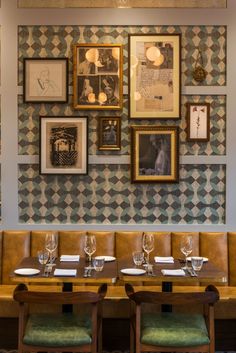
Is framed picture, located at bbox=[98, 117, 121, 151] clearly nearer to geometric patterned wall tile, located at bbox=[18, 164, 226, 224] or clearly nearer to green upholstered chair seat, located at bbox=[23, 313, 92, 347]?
geometric patterned wall tile, located at bbox=[18, 164, 226, 224]

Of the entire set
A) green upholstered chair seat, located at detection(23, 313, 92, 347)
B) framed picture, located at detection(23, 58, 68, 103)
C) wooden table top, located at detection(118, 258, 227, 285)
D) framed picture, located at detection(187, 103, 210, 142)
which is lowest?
green upholstered chair seat, located at detection(23, 313, 92, 347)

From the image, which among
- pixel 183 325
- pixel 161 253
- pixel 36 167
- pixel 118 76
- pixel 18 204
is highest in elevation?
pixel 118 76

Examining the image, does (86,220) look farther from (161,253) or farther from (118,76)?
(118,76)

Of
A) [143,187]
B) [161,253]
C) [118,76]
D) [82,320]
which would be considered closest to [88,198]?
[143,187]

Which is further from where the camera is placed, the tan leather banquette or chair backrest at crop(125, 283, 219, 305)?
the tan leather banquette

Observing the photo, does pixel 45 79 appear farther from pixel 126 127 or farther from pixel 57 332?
pixel 57 332

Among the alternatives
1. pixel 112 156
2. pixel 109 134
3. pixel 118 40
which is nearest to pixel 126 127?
pixel 109 134

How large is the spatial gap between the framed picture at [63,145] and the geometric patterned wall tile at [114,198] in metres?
0.09

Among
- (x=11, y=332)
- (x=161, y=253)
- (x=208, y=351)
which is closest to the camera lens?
(x=208, y=351)

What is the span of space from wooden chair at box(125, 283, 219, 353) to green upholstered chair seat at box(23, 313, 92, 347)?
0.36 m

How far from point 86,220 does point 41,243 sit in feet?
1.63

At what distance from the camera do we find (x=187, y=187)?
511 centimetres

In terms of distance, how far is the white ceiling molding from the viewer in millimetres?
5039

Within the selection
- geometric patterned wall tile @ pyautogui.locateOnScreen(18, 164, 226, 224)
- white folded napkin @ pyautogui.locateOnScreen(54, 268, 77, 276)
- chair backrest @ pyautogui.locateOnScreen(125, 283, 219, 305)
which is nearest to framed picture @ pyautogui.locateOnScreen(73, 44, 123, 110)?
geometric patterned wall tile @ pyautogui.locateOnScreen(18, 164, 226, 224)
